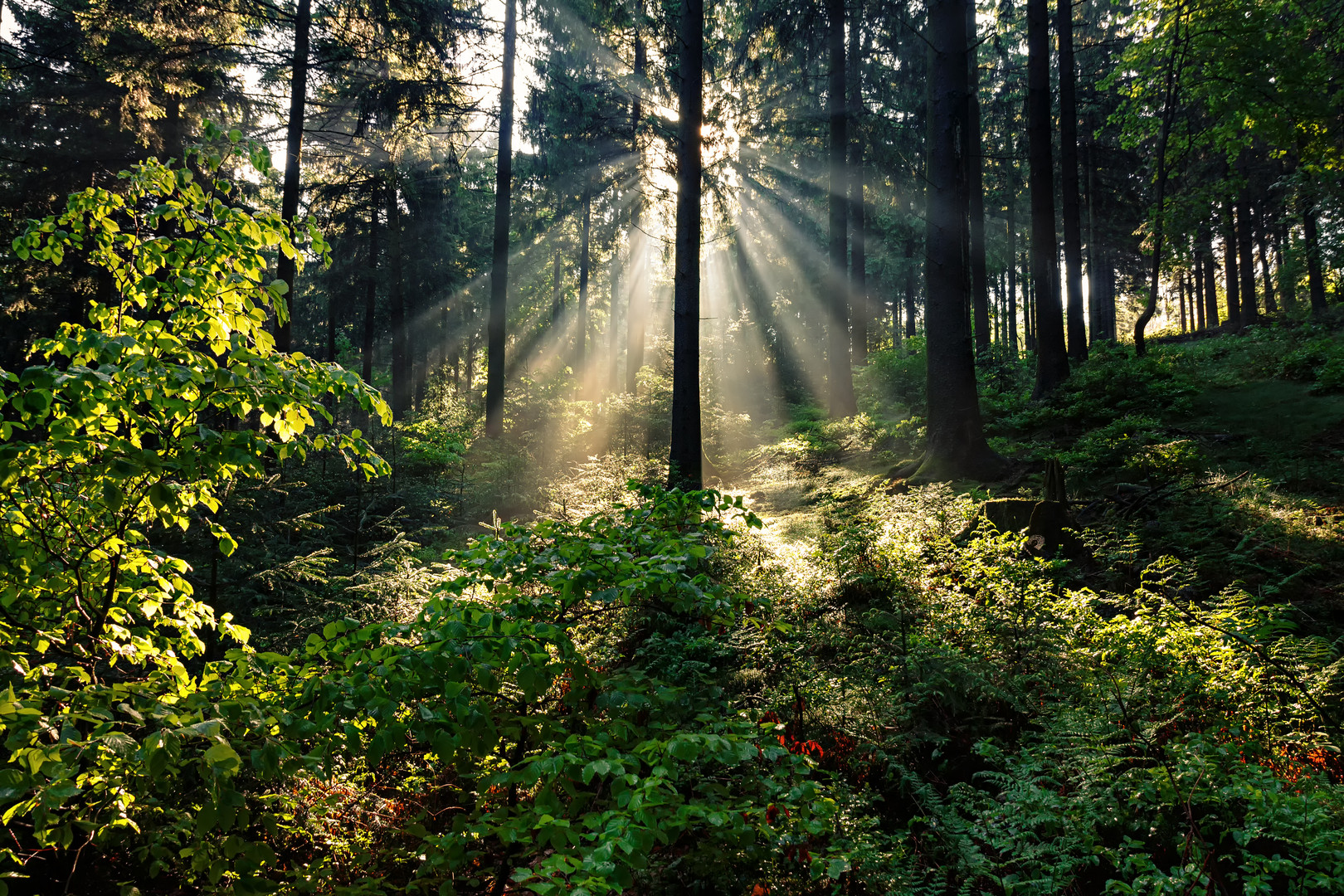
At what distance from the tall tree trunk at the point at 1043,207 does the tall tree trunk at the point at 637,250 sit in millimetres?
8114

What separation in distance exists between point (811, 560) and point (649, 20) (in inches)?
596

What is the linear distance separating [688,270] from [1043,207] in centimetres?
806

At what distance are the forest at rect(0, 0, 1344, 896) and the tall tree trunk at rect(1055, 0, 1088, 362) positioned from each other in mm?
129

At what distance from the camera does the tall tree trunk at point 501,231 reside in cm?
1762

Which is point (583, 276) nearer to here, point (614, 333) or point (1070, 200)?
point (614, 333)

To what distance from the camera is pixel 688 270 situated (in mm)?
10523

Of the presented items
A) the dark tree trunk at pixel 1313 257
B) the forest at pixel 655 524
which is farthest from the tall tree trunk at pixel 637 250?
the dark tree trunk at pixel 1313 257

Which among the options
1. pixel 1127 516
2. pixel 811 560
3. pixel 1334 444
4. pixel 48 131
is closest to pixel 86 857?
pixel 811 560

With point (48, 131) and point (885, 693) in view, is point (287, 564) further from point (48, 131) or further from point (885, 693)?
point (48, 131)

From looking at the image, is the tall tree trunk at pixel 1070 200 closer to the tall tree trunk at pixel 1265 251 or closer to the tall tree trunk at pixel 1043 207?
the tall tree trunk at pixel 1043 207

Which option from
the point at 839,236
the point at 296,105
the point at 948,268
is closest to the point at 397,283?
the point at 296,105

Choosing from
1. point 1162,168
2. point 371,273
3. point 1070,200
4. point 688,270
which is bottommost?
point 688,270

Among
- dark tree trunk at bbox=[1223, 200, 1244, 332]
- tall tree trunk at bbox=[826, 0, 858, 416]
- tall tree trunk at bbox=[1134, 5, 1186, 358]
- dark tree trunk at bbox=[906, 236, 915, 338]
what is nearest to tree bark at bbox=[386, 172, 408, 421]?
tall tree trunk at bbox=[826, 0, 858, 416]

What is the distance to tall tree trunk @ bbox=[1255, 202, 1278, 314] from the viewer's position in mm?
25953
